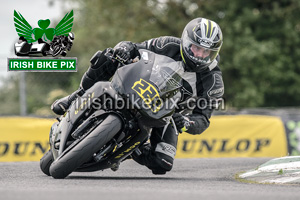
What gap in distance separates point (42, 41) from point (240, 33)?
13769mm

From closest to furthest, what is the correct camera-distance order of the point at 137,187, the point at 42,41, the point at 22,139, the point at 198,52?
the point at 137,187
the point at 198,52
the point at 42,41
the point at 22,139

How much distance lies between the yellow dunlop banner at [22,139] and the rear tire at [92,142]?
5.00 meters

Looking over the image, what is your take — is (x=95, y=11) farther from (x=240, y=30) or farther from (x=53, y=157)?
(x=53, y=157)

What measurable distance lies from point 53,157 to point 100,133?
111 centimetres

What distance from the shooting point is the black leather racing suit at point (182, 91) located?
255 inches

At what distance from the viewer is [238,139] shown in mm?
10844

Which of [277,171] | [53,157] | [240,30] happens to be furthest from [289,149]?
[240,30]

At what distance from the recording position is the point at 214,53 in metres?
6.14

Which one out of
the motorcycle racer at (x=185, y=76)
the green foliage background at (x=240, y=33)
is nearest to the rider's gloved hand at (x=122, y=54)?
the motorcycle racer at (x=185, y=76)

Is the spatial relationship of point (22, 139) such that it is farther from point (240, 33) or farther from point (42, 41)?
point (240, 33)

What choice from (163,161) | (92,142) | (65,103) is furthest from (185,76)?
(92,142)

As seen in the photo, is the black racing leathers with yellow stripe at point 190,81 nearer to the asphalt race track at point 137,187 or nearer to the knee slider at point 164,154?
the knee slider at point 164,154

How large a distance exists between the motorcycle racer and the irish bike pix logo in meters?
3.12

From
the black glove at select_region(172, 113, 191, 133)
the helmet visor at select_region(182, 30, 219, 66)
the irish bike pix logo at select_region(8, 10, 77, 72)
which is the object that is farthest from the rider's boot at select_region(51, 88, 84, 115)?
the irish bike pix logo at select_region(8, 10, 77, 72)
